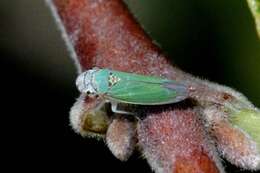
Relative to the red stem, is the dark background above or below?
below

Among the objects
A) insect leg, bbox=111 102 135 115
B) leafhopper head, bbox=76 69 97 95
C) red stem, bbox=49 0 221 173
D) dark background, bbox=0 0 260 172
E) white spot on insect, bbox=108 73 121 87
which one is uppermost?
red stem, bbox=49 0 221 173

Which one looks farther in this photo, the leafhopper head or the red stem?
the leafhopper head

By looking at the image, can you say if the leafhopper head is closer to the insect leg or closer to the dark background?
the insect leg

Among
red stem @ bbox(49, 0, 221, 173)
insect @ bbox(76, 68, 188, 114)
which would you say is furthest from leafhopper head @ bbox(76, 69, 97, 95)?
red stem @ bbox(49, 0, 221, 173)

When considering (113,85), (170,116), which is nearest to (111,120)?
(170,116)

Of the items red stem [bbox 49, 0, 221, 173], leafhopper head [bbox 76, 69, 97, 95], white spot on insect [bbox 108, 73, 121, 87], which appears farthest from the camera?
white spot on insect [bbox 108, 73, 121, 87]

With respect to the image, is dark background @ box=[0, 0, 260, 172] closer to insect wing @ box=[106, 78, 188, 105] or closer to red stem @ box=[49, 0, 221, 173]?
insect wing @ box=[106, 78, 188, 105]

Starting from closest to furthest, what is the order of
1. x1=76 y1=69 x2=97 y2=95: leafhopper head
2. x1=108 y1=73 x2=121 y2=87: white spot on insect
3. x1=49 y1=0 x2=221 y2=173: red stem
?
x1=49 y1=0 x2=221 y2=173: red stem, x1=76 y1=69 x2=97 y2=95: leafhopper head, x1=108 y1=73 x2=121 y2=87: white spot on insect
